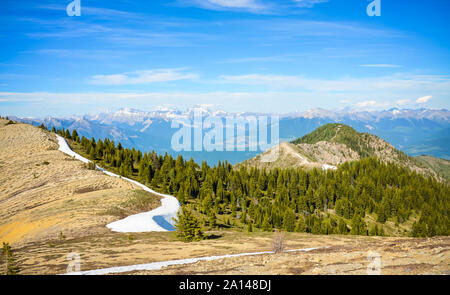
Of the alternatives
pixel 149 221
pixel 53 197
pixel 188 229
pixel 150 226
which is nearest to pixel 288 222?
pixel 149 221

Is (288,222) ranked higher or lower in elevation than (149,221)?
lower

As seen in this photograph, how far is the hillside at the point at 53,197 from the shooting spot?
131 feet

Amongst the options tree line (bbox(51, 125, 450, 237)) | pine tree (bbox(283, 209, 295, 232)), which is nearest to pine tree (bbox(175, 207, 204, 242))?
tree line (bbox(51, 125, 450, 237))

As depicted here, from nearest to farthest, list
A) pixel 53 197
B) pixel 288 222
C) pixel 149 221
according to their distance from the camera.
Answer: pixel 149 221, pixel 53 197, pixel 288 222

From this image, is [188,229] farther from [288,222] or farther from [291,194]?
[291,194]

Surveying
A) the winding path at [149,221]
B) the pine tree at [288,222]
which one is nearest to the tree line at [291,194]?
the pine tree at [288,222]

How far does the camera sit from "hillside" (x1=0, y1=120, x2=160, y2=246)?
131ft

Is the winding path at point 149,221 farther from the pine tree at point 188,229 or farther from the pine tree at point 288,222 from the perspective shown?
the pine tree at point 288,222

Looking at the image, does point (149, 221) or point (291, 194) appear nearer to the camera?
point (149, 221)

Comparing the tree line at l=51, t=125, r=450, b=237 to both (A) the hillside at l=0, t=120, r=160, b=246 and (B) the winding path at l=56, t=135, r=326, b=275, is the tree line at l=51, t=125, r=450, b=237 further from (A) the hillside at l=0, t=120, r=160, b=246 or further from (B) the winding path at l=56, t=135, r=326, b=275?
(B) the winding path at l=56, t=135, r=326, b=275

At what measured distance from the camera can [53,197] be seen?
184 ft

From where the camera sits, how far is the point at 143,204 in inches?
2184

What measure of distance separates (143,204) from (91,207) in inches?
405
